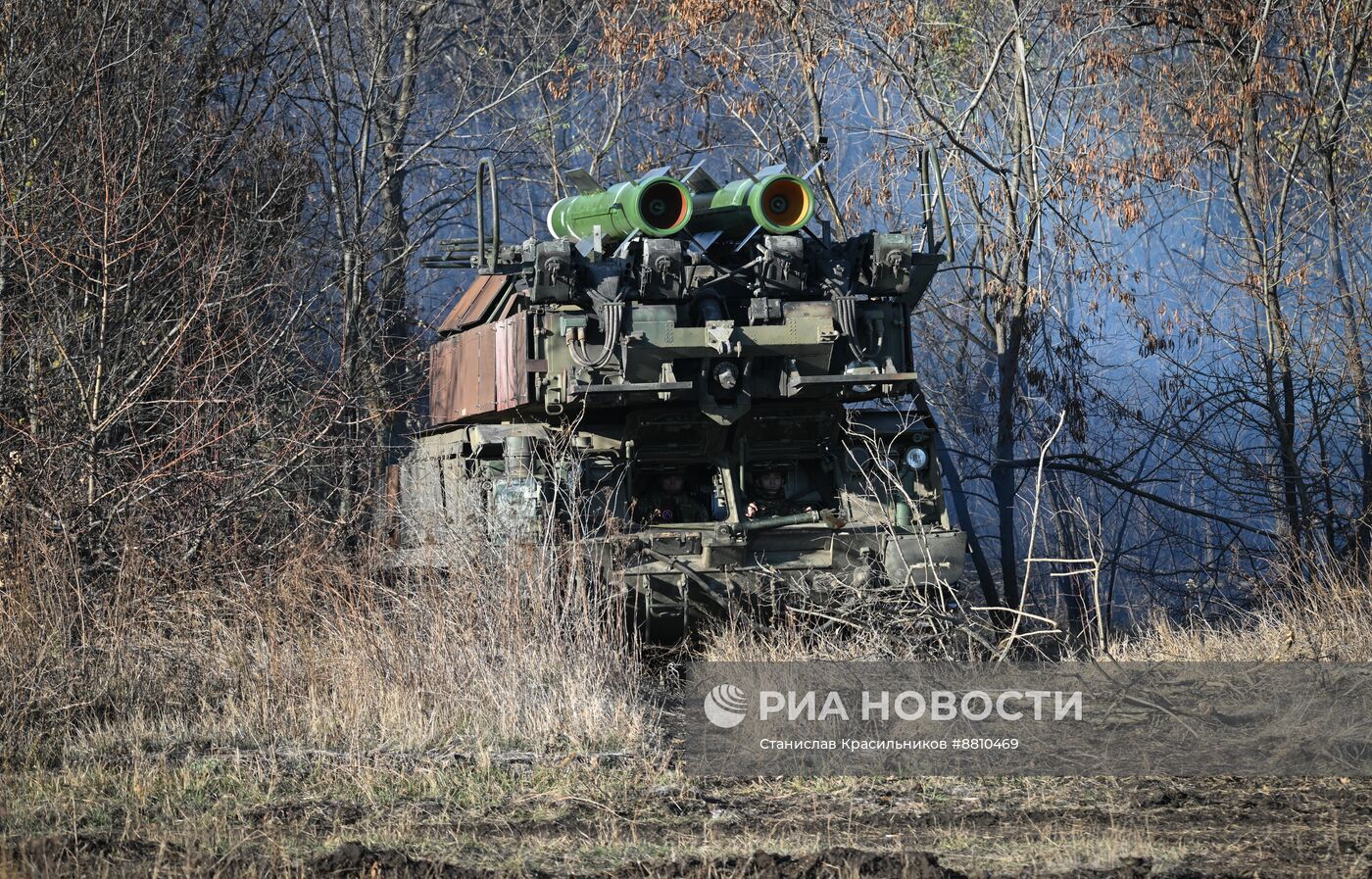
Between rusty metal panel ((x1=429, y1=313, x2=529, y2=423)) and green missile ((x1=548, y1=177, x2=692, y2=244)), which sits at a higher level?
green missile ((x1=548, y1=177, x2=692, y2=244))

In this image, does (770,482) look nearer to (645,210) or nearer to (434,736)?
(645,210)

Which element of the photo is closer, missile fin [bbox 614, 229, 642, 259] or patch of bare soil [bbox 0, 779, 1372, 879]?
patch of bare soil [bbox 0, 779, 1372, 879]

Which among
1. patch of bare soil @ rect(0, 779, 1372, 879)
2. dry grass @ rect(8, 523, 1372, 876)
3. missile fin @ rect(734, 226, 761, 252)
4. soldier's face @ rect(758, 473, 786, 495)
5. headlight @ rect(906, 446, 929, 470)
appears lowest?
patch of bare soil @ rect(0, 779, 1372, 879)

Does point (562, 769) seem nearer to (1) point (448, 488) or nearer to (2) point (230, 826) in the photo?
(2) point (230, 826)

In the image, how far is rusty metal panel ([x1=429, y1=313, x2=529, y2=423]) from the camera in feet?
38.5

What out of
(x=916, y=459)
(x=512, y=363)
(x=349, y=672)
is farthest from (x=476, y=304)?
(x=349, y=672)

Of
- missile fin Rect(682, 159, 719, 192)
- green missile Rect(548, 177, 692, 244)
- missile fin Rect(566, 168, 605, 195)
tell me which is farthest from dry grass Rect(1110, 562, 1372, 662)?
missile fin Rect(566, 168, 605, 195)

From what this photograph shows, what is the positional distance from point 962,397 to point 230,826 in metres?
15.6

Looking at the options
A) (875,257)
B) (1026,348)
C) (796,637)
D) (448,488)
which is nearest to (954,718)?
(796,637)

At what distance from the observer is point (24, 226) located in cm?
1284

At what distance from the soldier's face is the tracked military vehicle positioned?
0.08 feet

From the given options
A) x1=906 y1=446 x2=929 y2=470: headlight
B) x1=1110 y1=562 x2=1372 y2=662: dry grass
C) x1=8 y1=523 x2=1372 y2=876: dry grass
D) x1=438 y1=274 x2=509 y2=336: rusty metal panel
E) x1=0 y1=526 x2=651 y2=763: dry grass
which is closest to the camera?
x1=8 y1=523 x2=1372 y2=876: dry grass

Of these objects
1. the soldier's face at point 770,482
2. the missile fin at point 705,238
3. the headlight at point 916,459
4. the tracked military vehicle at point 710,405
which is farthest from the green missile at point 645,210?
the headlight at point 916,459

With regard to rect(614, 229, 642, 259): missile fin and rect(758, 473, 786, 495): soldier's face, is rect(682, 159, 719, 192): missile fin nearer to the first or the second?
rect(614, 229, 642, 259): missile fin
